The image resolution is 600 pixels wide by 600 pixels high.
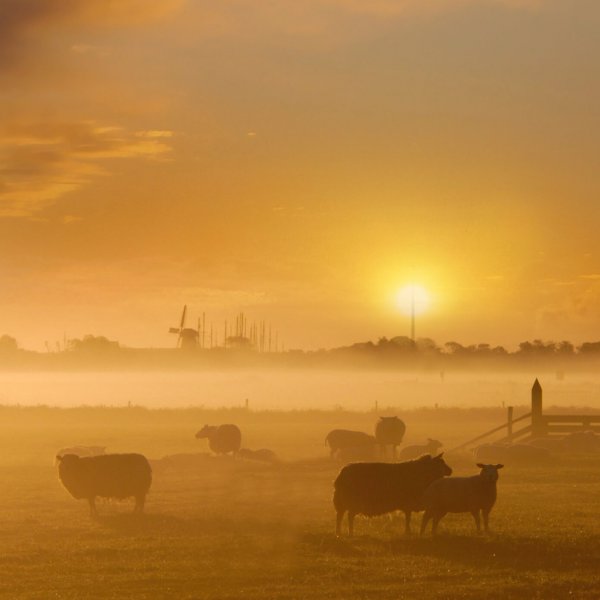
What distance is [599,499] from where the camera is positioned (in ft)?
97.3

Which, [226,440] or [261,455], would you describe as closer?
[261,455]

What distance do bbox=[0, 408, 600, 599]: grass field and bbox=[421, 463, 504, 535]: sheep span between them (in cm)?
53

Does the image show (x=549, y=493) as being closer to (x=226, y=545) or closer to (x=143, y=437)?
(x=226, y=545)

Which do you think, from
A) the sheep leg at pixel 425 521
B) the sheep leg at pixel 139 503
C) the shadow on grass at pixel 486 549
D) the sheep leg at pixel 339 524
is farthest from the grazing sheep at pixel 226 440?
the sheep leg at pixel 425 521

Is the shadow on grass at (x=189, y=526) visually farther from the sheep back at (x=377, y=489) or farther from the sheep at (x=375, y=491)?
the sheep back at (x=377, y=489)

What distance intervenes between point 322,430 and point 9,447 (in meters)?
19.7

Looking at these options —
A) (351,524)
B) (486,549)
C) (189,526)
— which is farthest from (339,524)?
(189,526)

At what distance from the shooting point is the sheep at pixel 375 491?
22703mm

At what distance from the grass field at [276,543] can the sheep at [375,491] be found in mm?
596

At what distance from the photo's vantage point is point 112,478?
91.6ft

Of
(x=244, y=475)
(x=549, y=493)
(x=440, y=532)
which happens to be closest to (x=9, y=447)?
(x=244, y=475)

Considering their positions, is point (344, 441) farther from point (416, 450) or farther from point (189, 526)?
point (189, 526)

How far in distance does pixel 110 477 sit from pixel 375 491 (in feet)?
28.6

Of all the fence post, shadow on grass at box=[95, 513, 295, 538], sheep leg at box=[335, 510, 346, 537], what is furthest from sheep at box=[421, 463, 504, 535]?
the fence post
